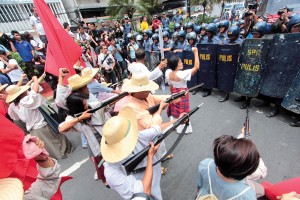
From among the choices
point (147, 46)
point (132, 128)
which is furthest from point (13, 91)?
point (147, 46)

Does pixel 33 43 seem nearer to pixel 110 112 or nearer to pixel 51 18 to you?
pixel 51 18

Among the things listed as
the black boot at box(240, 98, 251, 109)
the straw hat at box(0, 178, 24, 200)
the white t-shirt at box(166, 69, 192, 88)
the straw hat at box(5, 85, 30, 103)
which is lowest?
the black boot at box(240, 98, 251, 109)

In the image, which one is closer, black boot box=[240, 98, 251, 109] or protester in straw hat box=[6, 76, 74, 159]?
protester in straw hat box=[6, 76, 74, 159]

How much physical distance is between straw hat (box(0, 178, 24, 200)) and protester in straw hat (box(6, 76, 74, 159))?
93.8 inches

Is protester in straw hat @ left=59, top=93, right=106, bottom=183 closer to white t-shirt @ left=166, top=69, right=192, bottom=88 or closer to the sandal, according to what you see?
the sandal

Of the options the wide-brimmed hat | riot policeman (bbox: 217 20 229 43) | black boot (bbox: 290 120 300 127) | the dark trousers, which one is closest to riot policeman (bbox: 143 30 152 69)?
riot policeman (bbox: 217 20 229 43)

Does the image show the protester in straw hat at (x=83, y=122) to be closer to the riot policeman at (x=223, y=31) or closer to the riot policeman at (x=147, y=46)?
→ the riot policeman at (x=223, y=31)

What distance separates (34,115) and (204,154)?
10.4 ft

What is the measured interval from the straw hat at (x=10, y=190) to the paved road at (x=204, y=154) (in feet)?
6.88

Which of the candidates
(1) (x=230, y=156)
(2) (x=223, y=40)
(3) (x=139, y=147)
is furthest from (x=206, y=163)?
(2) (x=223, y=40)

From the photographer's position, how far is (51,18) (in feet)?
9.91

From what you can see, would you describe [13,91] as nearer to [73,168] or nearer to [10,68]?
[73,168]

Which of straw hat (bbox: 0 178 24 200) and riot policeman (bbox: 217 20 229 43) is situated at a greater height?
straw hat (bbox: 0 178 24 200)

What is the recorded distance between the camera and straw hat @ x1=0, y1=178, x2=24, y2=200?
842 millimetres
